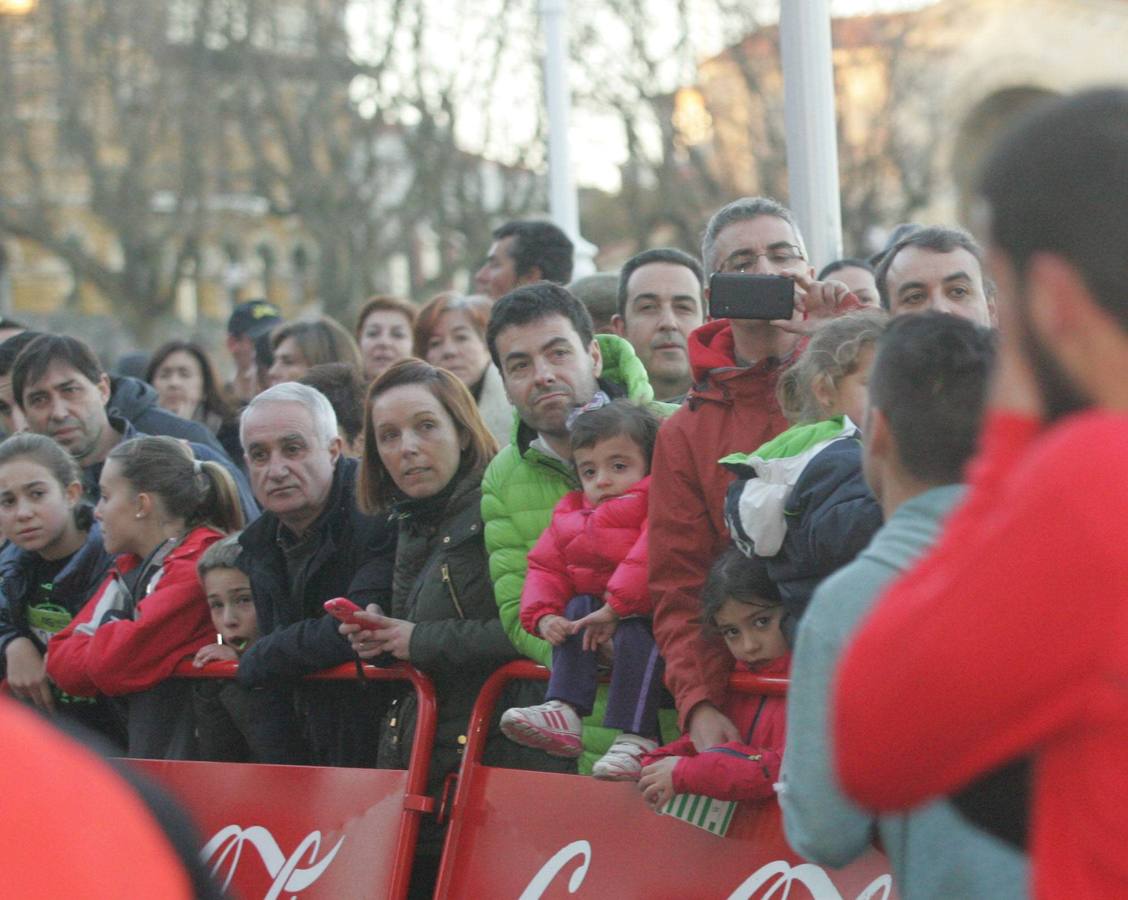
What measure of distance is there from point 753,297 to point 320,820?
2099 mm

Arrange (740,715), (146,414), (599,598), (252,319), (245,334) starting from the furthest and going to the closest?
1. (252,319)
2. (245,334)
3. (146,414)
4. (599,598)
5. (740,715)

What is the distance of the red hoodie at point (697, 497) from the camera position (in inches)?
176

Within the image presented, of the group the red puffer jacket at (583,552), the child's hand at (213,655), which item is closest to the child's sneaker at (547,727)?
the red puffer jacket at (583,552)

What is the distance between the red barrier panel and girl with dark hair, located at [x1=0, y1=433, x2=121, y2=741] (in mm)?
2059

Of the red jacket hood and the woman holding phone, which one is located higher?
the red jacket hood

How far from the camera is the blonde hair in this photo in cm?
423

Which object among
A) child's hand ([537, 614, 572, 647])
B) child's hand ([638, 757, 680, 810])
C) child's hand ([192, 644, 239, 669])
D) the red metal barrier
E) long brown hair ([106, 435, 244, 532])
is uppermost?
long brown hair ([106, 435, 244, 532])

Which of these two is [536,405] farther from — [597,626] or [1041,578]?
[1041,578]

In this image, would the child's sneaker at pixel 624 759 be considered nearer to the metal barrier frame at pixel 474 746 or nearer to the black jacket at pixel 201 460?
the metal barrier frame at pixel 474 746

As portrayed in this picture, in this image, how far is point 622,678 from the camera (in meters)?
4.76

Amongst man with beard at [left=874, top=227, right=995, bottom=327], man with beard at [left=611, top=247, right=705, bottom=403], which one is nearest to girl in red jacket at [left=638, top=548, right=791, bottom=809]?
man with beard at [left=874, top=227, right=995, bottom=327]

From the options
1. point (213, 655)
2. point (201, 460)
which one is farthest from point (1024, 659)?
point (201, 460)

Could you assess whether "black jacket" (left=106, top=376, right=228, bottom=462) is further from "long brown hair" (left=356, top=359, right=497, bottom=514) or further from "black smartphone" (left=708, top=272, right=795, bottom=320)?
"black smartphone" (left=708, top=272, right=795, bottom=320)

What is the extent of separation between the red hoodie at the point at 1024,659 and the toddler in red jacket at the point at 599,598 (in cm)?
267
